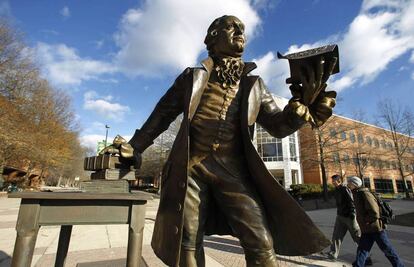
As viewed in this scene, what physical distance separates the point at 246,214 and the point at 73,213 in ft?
4.13

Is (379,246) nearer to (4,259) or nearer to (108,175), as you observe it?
(108,175)

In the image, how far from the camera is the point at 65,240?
321cm

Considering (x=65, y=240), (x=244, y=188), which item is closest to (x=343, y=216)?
(x=244, y=188)

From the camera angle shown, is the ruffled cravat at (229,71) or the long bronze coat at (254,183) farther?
the ruffled cravat at (229,71)

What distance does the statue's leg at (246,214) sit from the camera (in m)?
1.81

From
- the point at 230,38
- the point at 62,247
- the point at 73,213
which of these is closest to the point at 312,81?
Answer: the point at 230,38

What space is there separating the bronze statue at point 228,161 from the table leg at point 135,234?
0.16m

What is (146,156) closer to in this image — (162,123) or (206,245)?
(206,245)

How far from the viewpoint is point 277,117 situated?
6.98ft

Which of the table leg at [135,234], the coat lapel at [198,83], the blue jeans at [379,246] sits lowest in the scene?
the blue jeans at [379,246]

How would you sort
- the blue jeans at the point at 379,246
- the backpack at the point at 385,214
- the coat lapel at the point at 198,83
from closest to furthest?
the coat lapel at the point at 198,83 → the blue jeans at the point at 379,246 → the backpack at the point at 385,214

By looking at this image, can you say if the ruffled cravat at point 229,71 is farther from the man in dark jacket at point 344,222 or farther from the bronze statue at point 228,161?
the man in dark jacket at point 344,222

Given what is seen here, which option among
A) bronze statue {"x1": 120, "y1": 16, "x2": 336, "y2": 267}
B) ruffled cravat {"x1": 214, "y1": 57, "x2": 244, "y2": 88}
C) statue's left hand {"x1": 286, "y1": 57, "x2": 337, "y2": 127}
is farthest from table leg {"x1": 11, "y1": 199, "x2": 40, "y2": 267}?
statue's left hand {"x1": 286, "y1": 57, "x2": 337, "y2": 127}

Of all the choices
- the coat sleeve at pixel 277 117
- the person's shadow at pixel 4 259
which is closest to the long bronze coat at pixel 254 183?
the coat sleeve at pixel 277 117
